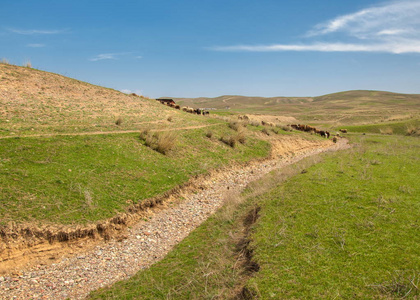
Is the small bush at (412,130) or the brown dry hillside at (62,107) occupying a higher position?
the brown dry hillside at (62,107)

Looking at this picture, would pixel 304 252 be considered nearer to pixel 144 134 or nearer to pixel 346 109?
pixel 144 134

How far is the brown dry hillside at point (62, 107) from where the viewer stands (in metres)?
16.4

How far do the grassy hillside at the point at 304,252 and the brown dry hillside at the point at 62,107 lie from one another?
12.1m

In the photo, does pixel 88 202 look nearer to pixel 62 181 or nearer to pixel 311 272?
pixel 62 181

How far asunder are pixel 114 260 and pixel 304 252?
593 centimetres

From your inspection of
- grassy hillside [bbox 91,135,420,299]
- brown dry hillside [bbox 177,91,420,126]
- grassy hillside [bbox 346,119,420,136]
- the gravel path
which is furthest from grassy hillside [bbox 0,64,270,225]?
brown dry hillside [bbox 177,91,420,126]

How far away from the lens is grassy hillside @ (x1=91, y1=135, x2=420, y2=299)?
195 inches

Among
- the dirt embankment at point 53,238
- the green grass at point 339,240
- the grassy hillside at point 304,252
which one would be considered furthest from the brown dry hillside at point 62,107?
the green grass at point 339,240

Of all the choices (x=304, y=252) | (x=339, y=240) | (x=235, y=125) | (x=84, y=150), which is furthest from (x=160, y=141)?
(x=339, y=240)

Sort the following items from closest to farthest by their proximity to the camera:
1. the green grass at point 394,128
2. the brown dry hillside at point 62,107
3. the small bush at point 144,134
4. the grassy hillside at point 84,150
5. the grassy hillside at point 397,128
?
the grassy hillside at point 84,150 < the brown dry hillside at point 62,107 < the small bush at point 144,134 < the grassy hillside at point 397,128 < the green grass at point 394,128

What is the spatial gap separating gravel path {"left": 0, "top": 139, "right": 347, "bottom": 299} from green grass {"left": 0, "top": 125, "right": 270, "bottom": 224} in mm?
1278

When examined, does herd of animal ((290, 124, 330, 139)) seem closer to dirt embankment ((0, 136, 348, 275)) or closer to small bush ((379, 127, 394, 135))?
small bush ((379, 127, 394, 135))

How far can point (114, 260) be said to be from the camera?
833cm

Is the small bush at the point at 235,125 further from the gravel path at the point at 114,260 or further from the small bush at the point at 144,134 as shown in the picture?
the gravel path at the point at 114,260
